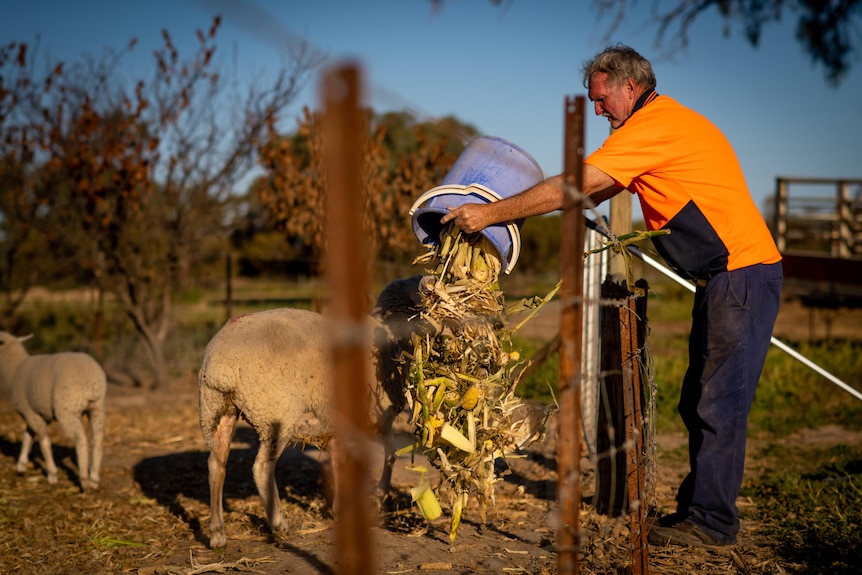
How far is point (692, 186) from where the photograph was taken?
3.66m

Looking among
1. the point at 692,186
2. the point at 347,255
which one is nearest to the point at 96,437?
the point at 692,186

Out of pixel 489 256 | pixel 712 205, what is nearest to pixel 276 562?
pixel 489 256

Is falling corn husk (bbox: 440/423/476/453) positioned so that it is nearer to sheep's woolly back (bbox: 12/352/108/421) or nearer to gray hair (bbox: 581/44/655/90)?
gray hair (bbox: 581/44/655/90)

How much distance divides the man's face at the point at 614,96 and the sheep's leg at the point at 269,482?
2.57m

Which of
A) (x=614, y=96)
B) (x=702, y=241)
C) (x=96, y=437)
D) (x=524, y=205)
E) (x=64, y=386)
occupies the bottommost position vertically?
(x=96, y=437)

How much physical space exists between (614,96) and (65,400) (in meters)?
4.40

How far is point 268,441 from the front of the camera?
4.34m

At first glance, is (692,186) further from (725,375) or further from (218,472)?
(218,472)

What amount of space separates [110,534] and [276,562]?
4.17ft

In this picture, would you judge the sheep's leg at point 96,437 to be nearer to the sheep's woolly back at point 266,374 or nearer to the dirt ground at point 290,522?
the dirt ground at point 290,522

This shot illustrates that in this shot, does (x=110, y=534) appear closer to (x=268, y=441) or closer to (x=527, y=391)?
(x=268, y=441)

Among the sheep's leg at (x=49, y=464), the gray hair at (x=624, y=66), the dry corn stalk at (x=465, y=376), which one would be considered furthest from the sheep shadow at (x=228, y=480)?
the gray hair at (x=624, y=66)

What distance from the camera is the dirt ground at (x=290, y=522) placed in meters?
3.73

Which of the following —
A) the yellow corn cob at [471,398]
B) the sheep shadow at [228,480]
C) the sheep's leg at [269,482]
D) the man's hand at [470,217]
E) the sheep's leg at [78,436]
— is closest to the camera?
the man's hand at [470,217]
